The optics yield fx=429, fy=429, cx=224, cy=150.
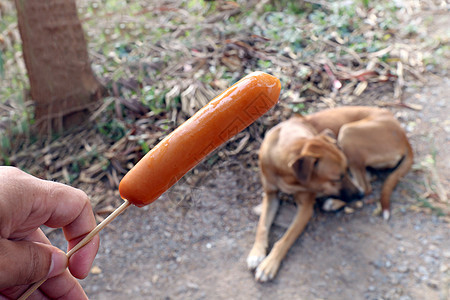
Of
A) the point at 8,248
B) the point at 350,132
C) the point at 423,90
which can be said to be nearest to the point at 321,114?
the point at 350,132

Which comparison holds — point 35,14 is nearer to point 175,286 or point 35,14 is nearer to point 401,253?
point 175,286

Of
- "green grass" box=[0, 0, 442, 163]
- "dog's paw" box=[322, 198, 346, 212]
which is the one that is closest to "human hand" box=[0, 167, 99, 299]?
"green grass" box=[0, 0, 442, 163]

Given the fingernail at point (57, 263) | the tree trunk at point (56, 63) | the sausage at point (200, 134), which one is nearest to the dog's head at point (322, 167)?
the tree trunk at point (56, 63)

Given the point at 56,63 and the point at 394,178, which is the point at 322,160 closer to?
the point at 394,178

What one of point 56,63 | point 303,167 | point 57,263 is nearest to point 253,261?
point 303,167

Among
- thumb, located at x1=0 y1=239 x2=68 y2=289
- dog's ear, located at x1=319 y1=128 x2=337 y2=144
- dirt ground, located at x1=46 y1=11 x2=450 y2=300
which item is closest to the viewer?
thumb, located at x1=0 y1=239 x2=68 y2=289

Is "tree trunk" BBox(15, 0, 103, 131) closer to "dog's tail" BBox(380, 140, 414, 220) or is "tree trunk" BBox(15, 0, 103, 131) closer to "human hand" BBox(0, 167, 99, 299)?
"human hand" BBox(0, 167, 99, 299)
